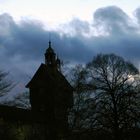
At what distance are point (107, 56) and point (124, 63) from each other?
2.21 metres

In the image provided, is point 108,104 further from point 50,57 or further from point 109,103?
point 50,57

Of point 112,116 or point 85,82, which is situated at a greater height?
point 85,82

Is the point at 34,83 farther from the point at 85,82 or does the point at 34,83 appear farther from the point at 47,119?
the point at 85,82

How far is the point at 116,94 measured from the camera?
154 feet

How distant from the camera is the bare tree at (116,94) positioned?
45.6 meters

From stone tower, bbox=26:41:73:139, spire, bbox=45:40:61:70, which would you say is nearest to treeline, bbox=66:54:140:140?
stone tower, bbox=26:41:73:139

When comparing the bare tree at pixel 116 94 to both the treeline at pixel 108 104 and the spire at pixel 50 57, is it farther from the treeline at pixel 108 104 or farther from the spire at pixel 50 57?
the spire at pixel 50 57

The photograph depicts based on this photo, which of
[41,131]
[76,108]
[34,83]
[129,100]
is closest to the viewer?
[129,100]

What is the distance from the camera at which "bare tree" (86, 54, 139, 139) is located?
45562 mm

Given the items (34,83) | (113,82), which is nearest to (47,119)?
(34,83)

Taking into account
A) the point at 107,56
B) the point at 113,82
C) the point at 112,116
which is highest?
the point at 107,56

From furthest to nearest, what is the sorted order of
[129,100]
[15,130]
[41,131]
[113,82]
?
1. [41,131]
2. [15,130]
3. [113,82]
4. [129,100]

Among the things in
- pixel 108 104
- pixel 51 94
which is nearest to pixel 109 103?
pixel 108 104

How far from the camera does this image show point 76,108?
51688mm
